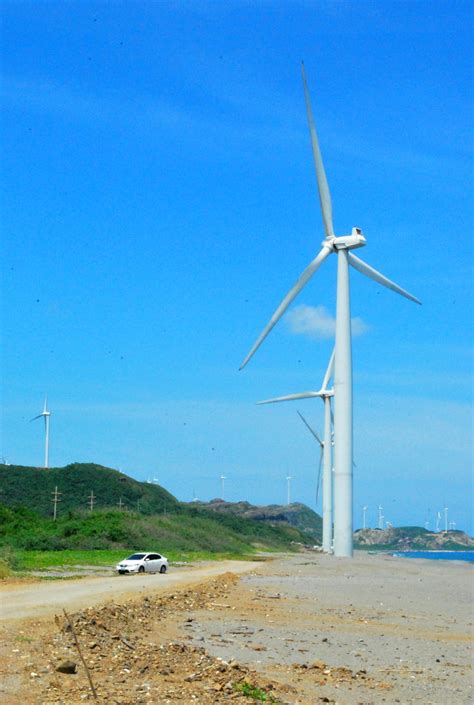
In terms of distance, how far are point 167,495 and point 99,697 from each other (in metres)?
183

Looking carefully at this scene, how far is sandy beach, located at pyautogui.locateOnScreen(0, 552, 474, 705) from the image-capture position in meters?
15.2

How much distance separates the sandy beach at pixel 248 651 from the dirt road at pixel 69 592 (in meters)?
1.24

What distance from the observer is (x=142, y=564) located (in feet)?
169

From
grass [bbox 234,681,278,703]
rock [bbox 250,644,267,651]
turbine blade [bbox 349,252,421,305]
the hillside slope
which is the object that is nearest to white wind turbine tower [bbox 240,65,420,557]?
turbine blade [bbox 349,252,421,305]

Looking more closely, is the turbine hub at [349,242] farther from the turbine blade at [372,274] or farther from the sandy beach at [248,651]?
the sandy beach at [248,651]

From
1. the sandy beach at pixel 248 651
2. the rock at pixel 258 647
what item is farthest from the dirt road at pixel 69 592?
the rock at pixel 258 647

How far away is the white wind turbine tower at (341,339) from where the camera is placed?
185 feet

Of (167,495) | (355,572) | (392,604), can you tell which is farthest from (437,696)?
(167,495)

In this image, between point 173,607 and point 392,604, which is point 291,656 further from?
point 392,604

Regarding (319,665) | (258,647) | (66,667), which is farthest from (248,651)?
(66,667)

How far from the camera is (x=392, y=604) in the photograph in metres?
33.3

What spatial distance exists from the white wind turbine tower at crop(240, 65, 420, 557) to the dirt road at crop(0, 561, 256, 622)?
13.6m

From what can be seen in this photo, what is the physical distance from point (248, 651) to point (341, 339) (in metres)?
38.5

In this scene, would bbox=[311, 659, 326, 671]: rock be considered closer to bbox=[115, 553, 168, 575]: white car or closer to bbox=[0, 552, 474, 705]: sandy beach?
bbox=[0, 552, 474, 705]: sandy beach
